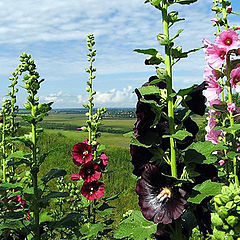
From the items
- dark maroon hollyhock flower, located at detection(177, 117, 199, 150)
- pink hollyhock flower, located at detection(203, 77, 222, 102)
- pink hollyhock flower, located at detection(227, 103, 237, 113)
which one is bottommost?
dark maroon hollyhock flower, located at detection(177, 117, 199, 150)

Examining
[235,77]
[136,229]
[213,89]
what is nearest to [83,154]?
[213,89]

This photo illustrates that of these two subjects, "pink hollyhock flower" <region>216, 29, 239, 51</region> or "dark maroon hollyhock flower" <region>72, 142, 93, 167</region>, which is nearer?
"pink hollyhock flower" <region>216, 29, 239, 51</region>

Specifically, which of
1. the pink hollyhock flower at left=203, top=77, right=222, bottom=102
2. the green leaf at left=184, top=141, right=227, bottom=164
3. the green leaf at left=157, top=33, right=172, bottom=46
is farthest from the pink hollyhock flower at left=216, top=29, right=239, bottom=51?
the green leaf at left=184, top=141, right=227, bottom=164

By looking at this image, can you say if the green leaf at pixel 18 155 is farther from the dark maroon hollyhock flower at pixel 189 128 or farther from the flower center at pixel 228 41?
the flower center at pixel 228 41

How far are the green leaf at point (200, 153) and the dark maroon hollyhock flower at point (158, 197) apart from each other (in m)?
0.15

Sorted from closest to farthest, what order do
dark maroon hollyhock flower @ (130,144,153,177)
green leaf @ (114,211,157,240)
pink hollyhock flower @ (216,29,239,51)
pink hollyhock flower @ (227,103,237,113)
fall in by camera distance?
green leaf @ (114,211,157,240) < dark maroon hollyhock flower @ (130,144,153,177) < pink hollyhock flower @ (216,29,239,51) < pink hollyhock flower @ (227,103,237,113)

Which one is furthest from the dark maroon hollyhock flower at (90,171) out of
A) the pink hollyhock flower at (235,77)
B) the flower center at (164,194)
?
the flower center at (164,194)

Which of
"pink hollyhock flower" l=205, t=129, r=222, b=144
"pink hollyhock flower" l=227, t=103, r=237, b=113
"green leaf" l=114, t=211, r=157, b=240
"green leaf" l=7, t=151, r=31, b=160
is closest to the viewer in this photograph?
"green leaf" l=114, t=211, r=157, b=240

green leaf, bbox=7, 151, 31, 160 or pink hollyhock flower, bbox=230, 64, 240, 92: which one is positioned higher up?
pink hollyhock flower, bbox=230, 64, 240, 92

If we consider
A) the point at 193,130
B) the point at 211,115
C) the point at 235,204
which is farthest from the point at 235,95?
the point at 235,204

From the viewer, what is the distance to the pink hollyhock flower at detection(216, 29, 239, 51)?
235 centimetres

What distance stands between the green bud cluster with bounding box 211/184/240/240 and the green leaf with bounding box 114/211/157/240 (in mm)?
697

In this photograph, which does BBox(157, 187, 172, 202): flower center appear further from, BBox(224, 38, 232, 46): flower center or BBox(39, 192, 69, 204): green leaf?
BBox(224, 38, 232, 46): flower center

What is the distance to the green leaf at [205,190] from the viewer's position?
5.07 feet
